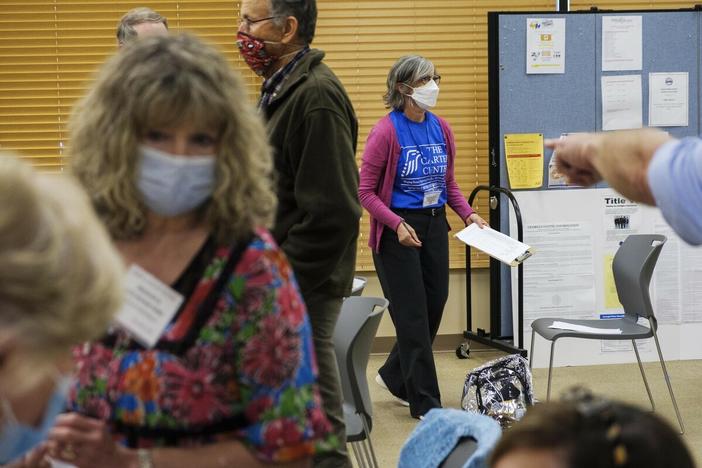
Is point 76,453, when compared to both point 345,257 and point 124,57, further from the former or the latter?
point 345,257

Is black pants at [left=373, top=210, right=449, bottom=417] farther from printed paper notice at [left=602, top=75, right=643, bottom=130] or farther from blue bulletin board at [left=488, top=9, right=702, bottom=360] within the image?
printed paper notice at [left=602, top=75, right=643, bottom=130]

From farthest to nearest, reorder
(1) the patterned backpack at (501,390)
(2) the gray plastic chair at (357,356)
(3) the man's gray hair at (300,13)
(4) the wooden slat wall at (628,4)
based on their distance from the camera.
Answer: (4) the wooden slat wall at (628,4), (1) the patterned backpack at (501,390), (2) the gray plastic chair at (357,356), (3) the man's gray hair at (300,13)

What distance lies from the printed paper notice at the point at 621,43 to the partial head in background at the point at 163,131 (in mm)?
4863

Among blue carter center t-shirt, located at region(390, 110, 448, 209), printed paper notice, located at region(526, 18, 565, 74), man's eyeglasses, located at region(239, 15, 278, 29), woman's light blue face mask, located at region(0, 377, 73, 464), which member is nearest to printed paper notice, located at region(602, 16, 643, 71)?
printed paper notice, located at region(526, 18, 565, 74)

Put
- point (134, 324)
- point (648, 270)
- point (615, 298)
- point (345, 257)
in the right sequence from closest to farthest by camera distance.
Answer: point (134, 324), point (345, 257), point (648, 270), point (615, 298)

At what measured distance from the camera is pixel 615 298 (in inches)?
239

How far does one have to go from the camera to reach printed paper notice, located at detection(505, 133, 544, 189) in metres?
5.94

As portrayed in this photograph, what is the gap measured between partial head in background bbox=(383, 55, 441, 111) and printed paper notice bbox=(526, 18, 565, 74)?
3.30 ft

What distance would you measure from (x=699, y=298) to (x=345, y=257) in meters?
3.91

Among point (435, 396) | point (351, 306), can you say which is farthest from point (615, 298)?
point (351, 306)

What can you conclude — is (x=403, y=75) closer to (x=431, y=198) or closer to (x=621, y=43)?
(x=431, y=198)

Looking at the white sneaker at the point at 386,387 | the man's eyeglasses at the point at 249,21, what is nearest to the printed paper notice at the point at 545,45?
the white sneaker at the point at 386,387

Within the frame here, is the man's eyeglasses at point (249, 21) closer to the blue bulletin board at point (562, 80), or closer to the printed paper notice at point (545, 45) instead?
the blue bulletin board at point (562, 80)

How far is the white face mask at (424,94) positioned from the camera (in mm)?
5062
